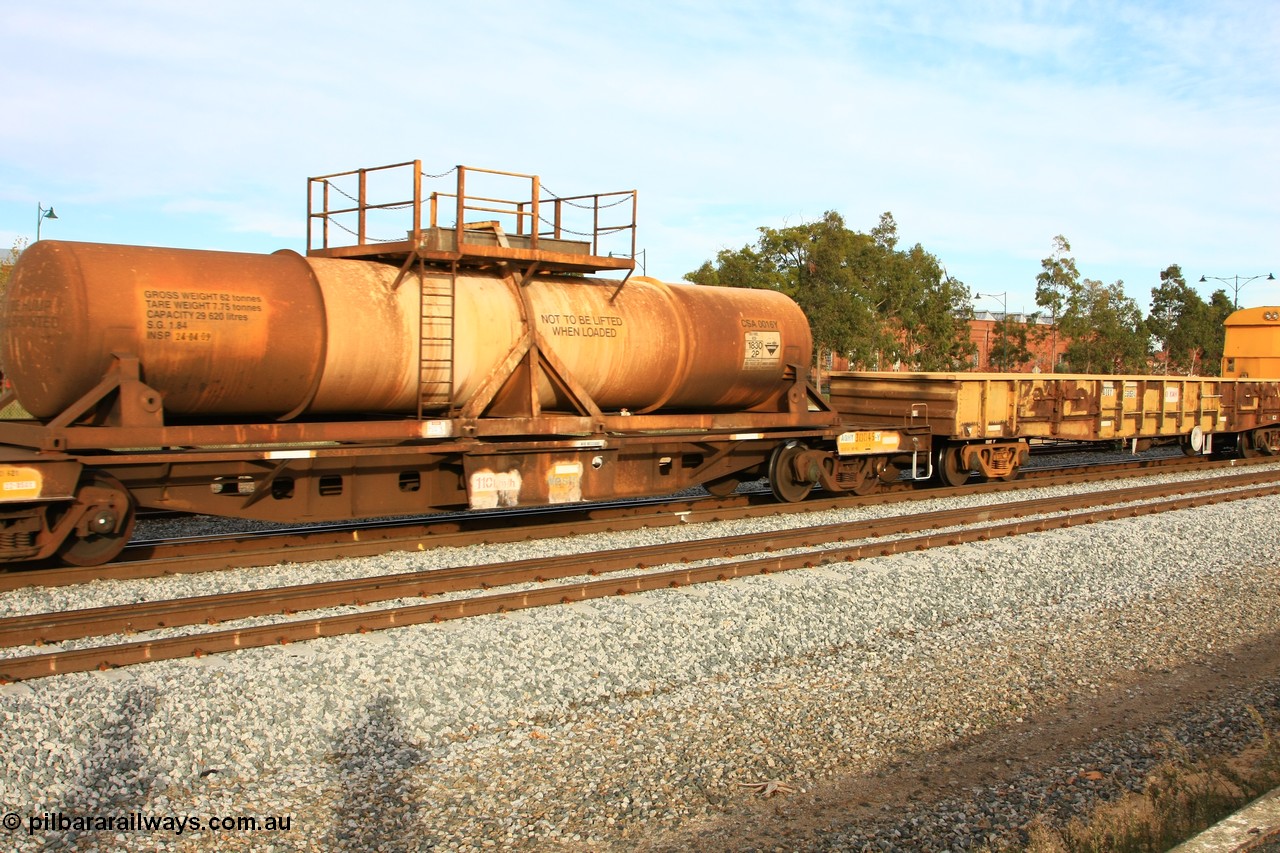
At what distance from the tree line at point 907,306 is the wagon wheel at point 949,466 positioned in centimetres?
1846

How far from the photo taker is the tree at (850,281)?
37344 millimetres

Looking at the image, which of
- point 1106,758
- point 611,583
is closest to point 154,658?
point 611,583

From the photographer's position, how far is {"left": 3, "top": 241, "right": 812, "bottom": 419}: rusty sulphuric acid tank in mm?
9016

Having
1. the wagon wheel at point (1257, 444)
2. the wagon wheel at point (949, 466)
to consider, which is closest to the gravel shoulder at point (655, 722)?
the wagon wheel at point (949, 466)

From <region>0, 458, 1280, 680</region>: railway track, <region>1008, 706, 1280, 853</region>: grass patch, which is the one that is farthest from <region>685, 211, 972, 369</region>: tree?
<region>1008, 706, 1280, 853</region>: grass patch

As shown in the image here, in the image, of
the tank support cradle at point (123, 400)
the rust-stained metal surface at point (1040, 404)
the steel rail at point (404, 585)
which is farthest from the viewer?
the rust-stained metal surface at point (1040, 404)

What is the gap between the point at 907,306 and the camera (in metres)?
41.8

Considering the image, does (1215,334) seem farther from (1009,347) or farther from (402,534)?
(402,534)

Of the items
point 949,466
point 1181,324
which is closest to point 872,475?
point 949,466

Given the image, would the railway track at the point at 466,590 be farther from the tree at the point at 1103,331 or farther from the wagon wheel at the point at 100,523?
the tree at the point at 1103,331

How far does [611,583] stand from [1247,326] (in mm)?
27326

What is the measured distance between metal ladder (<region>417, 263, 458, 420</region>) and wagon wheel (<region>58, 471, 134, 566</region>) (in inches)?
118

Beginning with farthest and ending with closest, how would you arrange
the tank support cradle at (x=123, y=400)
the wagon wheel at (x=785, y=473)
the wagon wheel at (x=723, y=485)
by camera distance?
the wagon wheel at (x=723, y=485) < the wagon wheel at (x=785, y=473) < the tank support cradle at (x=123, y=400)

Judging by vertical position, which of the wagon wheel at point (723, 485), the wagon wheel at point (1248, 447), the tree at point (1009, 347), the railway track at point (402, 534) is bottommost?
the railway track at point (402, 534)
